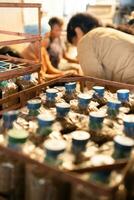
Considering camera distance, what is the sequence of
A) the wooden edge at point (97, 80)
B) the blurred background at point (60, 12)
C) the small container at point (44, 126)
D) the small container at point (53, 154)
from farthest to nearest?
the blurred background at point (60, 12)
the wooden edge at point (97, 80)
the small container at point (44, 126)
the small container at point (53, 154)

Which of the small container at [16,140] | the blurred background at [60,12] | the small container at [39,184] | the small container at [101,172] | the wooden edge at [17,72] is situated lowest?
the small container at [39,184]

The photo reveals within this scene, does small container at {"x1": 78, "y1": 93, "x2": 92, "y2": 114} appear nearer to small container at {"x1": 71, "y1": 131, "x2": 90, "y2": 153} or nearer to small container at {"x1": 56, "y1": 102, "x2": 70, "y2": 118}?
small container at {"x1": 56, "y1": 102, "x2": 70, "y2": 118}

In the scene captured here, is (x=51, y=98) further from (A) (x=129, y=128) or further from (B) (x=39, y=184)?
(B) (x=39, y=184)

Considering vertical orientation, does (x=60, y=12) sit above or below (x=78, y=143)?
above

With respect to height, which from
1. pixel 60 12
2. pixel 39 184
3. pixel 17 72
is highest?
pixel 60 12

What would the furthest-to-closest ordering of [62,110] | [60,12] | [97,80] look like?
[60,12]
[97,80]
[62,110]

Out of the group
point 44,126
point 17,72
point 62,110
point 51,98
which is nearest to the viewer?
point 44,126

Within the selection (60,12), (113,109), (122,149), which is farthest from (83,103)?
(60,12)

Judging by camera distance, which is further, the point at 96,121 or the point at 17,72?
the point at 17,72

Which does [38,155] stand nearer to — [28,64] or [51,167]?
[51,167]

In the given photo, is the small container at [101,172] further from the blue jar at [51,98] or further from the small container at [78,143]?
the blue jar at [51,98]

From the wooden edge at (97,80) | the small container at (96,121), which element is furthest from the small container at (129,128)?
the wooden edge at (97,80)

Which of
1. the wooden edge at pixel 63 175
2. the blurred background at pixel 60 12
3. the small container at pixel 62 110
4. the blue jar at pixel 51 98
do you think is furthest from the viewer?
the blurred background at pixel 60 12

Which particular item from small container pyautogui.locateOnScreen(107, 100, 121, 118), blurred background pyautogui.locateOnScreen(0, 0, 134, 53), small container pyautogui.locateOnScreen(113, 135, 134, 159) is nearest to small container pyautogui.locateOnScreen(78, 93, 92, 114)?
small container pyautogui.locateOnScreen(107, 100, 121, 118)
